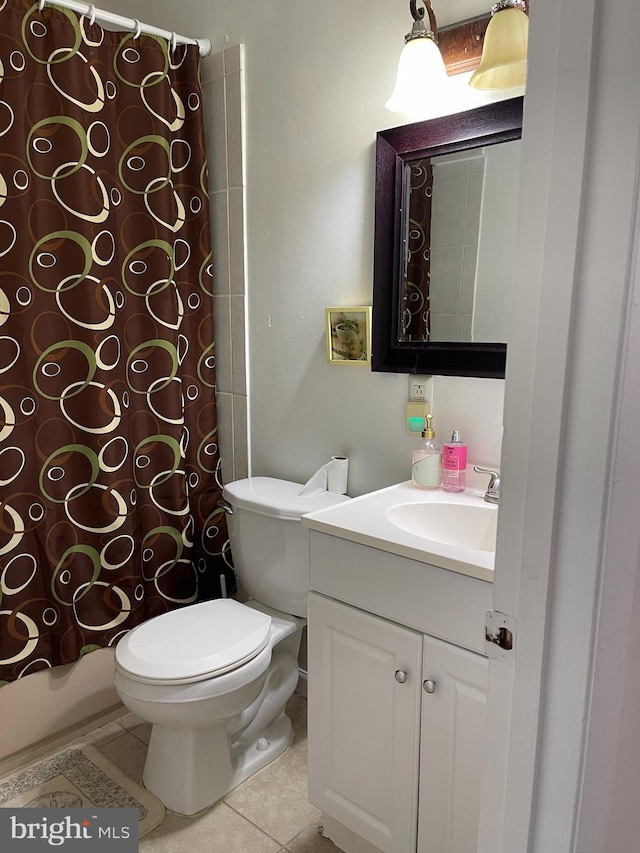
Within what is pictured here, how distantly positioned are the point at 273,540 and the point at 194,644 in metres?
0.35

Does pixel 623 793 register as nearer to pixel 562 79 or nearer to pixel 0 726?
pixel 562 79

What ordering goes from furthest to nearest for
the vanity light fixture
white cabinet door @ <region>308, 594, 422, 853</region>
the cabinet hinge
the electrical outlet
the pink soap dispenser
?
1. the electrical outlet
2. the pink soap dispenser
3. the vanity light fixture
4. white cabinet door @ <region>308, 594, 422, 853</region>
5. the cabinet hinge

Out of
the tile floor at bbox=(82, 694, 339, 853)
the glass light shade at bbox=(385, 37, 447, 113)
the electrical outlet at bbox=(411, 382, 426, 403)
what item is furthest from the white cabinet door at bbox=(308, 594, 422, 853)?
the glass light shade at bbox=(385, 37, 447, 113)

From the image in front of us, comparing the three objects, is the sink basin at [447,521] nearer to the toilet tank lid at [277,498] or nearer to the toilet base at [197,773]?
the toilet tank lid at [277,498]

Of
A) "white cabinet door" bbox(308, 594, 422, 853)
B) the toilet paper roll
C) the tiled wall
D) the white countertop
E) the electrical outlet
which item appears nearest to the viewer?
the white countertop

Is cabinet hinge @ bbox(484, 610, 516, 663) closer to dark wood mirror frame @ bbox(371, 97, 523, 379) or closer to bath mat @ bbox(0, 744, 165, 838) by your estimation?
dark wood mirror frame @ bbox(371, 97, 523, 379)

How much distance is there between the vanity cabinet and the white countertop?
1.1 inches

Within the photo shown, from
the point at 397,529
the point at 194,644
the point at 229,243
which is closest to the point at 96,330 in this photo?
the point at 229,243

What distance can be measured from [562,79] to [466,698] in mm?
1047

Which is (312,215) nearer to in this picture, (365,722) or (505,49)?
(505,49)

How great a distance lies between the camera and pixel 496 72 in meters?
1.42

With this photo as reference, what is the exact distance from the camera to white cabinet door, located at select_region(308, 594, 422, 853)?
132 cm

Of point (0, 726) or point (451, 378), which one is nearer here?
point (451, 378)

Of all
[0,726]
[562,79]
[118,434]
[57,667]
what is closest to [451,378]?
[118,434]
